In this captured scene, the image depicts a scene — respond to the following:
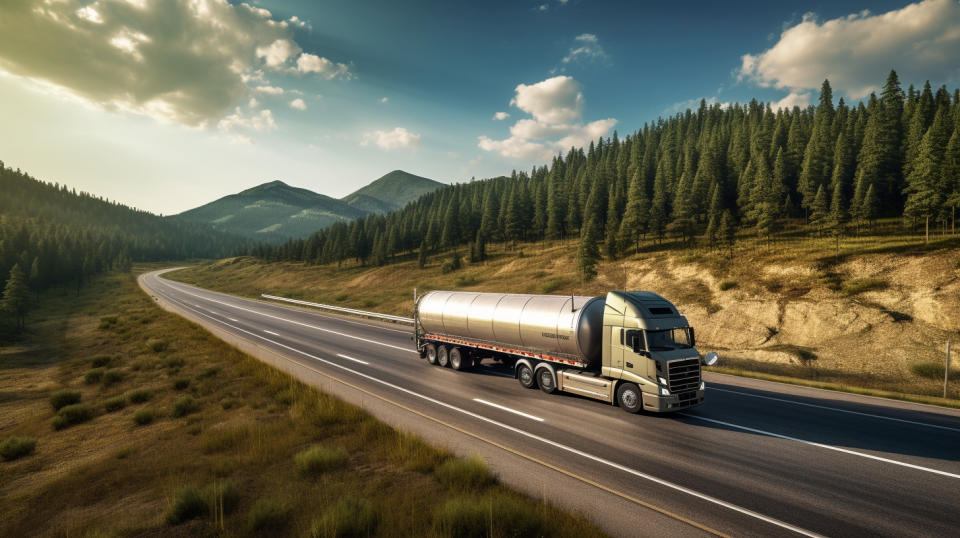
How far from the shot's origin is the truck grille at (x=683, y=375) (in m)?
12.6

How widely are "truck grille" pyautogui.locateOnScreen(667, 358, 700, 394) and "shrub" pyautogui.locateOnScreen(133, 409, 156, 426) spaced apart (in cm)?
1783

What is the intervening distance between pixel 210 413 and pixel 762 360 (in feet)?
115

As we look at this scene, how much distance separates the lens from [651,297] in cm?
1428

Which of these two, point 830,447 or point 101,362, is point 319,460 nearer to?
point 830,447

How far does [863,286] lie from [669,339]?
4367 cm

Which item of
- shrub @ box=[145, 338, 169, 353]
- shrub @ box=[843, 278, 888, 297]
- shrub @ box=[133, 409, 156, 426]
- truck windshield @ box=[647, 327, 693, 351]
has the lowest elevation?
shrub @ box=[145, 338, 169, 353]

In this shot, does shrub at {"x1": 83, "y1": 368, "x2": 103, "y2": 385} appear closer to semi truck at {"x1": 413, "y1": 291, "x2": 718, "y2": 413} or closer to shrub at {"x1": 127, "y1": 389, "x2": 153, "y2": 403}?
shrub at {"x1": 127, "y1": 389, "x2": 153, "y2": 403}

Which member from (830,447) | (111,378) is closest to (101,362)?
(111,378)

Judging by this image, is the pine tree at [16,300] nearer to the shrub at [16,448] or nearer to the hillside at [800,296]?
the hillside at [800,296]

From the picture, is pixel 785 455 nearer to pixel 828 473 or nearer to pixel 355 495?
pixel 828 473

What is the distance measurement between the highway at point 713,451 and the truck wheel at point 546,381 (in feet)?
1.02

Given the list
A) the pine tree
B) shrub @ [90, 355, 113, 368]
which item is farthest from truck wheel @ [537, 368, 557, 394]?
the pine tree

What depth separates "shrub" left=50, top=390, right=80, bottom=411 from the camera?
1619cm

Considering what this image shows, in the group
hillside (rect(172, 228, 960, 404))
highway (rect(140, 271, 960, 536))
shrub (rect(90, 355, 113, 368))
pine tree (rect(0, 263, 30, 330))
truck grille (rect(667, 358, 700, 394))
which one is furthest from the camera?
pine tree (rect(0, 263, 30, 330))
